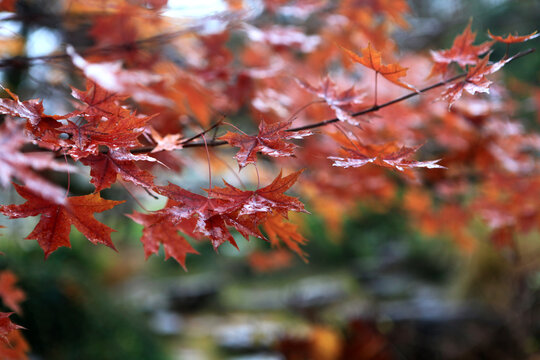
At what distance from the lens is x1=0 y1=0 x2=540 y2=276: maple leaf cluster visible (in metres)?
0.73

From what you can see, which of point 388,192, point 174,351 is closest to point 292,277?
point 174,351

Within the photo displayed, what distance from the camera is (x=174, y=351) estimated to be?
12.0 feet

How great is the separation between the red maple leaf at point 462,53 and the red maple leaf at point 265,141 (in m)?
0.43

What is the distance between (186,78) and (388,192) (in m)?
1.32

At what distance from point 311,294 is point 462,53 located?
4.27 meters

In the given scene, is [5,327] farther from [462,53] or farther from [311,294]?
[311,294]

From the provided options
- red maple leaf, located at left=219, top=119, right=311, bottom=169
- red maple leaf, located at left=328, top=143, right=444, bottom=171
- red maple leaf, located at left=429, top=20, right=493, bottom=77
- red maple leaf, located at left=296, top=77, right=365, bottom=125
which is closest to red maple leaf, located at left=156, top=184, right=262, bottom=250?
red maple leaf, located at left=219, top=119, right=311, bottom=169

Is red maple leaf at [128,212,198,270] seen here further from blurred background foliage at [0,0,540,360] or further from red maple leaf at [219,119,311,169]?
blurred background foliage at [0,0,540,360]

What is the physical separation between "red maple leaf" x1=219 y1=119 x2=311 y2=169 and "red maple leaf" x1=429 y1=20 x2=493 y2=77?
0.43 m

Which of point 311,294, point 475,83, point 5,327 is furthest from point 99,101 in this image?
point 311,294

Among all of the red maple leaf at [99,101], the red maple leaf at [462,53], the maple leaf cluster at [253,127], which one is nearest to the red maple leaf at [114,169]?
the maple leaf cluster at [253,127]

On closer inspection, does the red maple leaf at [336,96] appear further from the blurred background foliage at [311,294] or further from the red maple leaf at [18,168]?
the blurred background foliage at [311,294]

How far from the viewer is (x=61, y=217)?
749 millimetres

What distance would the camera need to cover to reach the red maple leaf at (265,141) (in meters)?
0.75
